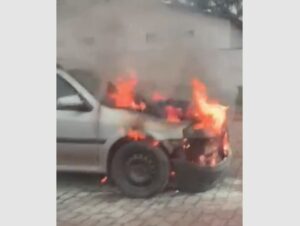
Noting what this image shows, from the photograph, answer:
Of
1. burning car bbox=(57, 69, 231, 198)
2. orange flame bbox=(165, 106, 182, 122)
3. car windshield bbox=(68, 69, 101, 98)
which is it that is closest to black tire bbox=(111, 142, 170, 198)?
burning car bbox=(57, 69, 231, 198)

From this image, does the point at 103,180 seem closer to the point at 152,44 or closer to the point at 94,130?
the point at 94,130

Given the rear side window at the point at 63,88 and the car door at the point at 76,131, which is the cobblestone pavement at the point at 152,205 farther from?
the rear side window at the point at 63,88

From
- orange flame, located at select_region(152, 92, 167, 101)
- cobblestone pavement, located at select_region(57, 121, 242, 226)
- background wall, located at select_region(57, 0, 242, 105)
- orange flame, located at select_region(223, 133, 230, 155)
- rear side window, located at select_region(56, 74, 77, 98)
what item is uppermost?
background wall, located at select_region(57, 0, 242, 105)

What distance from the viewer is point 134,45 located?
1802mm

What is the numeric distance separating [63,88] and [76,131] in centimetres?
17

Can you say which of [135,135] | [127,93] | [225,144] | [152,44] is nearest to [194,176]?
[225,144]

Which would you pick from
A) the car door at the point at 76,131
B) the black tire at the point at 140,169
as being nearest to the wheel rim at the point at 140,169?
the black tire at the point at 140,169

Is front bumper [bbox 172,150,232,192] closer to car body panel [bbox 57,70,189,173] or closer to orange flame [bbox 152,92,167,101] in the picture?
car body panel [bbox 57,70,189,173]

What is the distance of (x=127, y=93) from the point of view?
1788 millimetres

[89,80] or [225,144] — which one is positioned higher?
[89,80]

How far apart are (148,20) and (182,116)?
378mm

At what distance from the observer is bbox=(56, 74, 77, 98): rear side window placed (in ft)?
6.02

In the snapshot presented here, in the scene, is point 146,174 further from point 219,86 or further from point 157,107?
point 219,86

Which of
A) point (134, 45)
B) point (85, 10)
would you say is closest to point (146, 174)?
point (134, 45)
